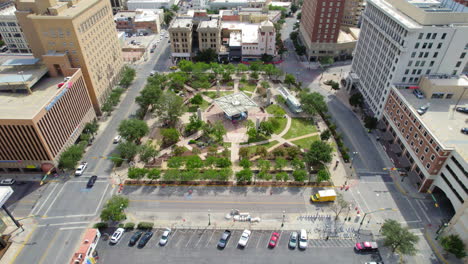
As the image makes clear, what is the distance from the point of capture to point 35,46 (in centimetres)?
11819

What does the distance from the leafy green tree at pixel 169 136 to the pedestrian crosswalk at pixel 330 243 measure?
59.9 meters

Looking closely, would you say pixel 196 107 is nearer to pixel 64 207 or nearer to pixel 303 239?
pixel 64 207

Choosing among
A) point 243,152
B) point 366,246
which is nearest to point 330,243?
point 366,246

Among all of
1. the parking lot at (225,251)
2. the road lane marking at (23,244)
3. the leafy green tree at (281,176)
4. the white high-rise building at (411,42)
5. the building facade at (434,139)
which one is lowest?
the parking lot at (225,251)

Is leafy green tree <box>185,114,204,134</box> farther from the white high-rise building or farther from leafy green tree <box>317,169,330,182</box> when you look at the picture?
the white high-rise building

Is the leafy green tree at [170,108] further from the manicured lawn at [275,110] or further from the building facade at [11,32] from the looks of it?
the building facade at [11,32]

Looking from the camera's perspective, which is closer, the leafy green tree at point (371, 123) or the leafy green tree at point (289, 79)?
the leafy green tree at point (371, 123)

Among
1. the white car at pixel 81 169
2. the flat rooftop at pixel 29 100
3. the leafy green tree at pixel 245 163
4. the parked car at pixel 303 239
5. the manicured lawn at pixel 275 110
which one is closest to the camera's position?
the parked car at pixel 303 239

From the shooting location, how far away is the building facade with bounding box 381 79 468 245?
80562 mm

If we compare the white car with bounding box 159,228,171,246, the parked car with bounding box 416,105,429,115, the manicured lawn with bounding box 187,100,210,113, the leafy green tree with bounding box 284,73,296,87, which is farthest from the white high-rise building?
the white car with bounding box 159,228,171,246

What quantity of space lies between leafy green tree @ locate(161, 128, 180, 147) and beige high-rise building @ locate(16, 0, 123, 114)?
37.1 m

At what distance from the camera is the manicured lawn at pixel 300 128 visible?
11825 centimetres

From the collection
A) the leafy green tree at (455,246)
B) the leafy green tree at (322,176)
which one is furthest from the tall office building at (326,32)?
the leafy green tree at (455,246)

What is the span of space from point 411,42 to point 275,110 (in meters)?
56.0
